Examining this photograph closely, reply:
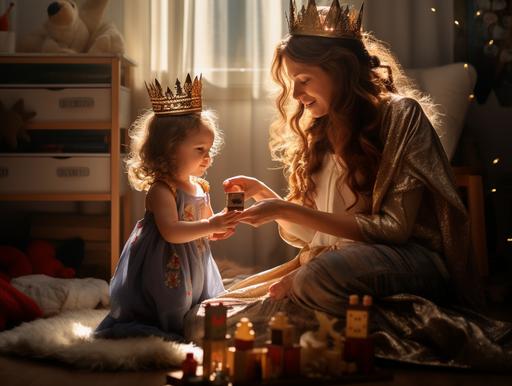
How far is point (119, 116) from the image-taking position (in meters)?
3.15

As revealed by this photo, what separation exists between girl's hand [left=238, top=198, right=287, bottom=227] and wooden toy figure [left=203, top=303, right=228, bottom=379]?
44 centimetres

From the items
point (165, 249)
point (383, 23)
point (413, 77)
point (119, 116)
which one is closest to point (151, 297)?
point (165, 249)

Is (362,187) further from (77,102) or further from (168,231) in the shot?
(77,102)

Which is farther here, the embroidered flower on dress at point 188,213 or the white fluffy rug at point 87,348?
the embroidered flower on dress at point 188,213

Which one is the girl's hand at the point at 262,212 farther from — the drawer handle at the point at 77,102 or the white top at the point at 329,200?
the drawer handle at the point at 77,102

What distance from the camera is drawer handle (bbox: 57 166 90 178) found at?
315cm

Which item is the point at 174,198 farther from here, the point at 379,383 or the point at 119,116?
the point at 119,116

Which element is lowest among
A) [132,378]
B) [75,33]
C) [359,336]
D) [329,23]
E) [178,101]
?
[132,378]

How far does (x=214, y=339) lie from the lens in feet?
5.57

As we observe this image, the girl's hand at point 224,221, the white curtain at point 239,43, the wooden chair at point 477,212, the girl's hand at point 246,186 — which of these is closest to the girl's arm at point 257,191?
the girl's hand at point 246,186

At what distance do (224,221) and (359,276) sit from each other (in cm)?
34

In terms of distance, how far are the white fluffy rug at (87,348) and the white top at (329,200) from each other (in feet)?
1.48

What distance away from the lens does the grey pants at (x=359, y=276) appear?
2.03 metres

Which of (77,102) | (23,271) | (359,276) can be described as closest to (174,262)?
(359,276)
